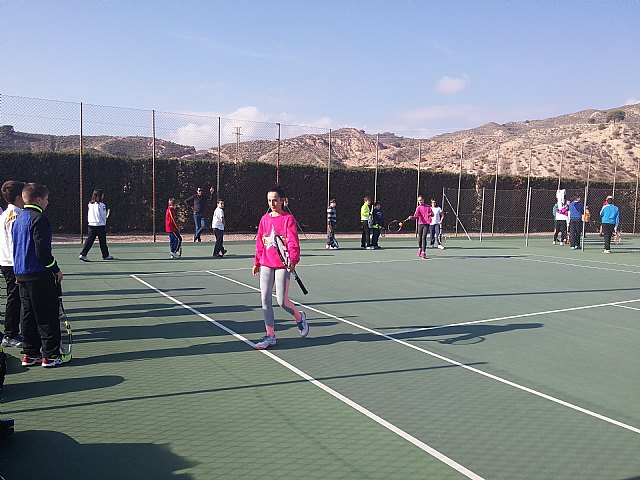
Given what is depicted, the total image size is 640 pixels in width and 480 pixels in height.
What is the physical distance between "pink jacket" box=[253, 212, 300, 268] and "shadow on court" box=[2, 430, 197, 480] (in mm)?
2942

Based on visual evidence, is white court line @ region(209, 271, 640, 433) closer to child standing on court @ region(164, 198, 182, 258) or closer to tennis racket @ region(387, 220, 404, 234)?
child standing on court @ region(164, 198, 182, 258)

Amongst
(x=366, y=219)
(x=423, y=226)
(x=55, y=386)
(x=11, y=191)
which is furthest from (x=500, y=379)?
(x=366, y=219)

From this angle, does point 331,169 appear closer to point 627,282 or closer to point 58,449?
point 627,282

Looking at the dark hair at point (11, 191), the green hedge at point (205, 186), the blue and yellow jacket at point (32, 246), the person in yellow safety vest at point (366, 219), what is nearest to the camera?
the blue and yellow jacket at point (32, 246)

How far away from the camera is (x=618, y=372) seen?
6.30 metres

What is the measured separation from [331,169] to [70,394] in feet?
80.0

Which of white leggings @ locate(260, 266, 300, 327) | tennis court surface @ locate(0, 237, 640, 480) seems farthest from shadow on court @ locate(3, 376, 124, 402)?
white leggings @ locate(260, 266, 300, 327)

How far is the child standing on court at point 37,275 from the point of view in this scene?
587cm

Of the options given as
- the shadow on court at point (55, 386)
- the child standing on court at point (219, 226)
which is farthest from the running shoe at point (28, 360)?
the child standing on court at point (219, 226)

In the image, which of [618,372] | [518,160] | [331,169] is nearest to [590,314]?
[618,372]

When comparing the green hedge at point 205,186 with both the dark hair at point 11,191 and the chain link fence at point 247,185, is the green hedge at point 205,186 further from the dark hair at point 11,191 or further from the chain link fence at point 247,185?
the dark hair at point 11,191

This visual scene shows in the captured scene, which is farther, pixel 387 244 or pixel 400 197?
pixel 400 197

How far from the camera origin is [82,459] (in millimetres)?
3979

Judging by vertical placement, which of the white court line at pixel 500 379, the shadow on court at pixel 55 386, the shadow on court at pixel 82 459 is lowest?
the shadow on court at pixel 82 459
